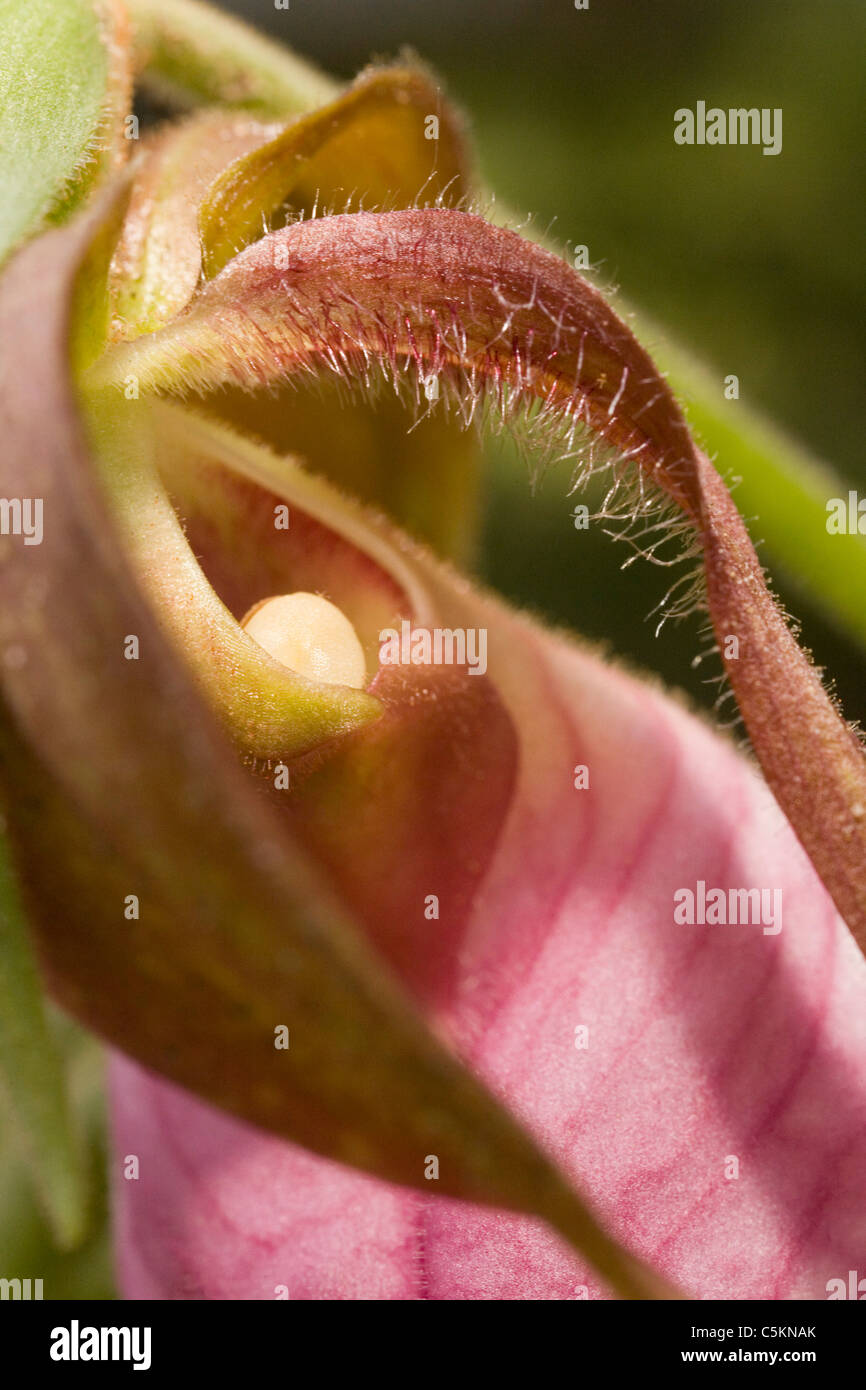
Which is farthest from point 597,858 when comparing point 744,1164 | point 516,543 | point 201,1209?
point 516,543

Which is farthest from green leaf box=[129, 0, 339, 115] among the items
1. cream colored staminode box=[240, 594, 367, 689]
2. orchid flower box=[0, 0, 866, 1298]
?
cream colored staminode box=[240, 594, 367, 689]

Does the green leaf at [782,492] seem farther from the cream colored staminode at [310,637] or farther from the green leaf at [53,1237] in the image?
the green leaf at [53,1237]

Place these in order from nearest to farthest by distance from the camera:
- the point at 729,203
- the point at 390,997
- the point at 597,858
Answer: the point at 390,997
the point at 597,858
the point at 729,203

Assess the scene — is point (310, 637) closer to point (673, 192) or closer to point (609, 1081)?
point (609, 1081)

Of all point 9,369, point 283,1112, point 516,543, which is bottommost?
point 283,1112

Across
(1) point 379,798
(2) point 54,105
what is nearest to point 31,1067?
(1) point 379,798
